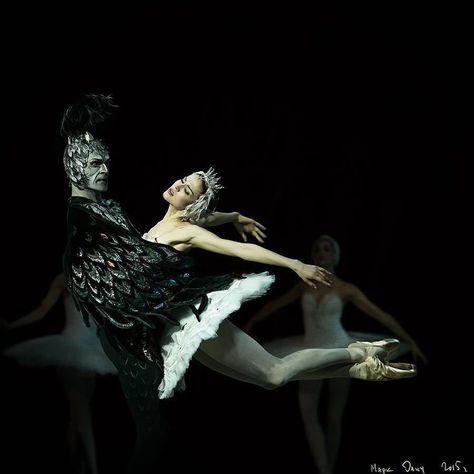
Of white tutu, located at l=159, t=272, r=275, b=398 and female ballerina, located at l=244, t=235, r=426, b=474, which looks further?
female ballerina, located at l=244, t=235, r=426, b=474

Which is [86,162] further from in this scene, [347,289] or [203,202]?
[347,289]

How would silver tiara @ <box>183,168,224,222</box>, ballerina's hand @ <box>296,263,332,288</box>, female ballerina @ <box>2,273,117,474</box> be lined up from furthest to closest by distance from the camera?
1. female ballerina @ <box>2,273,117,474</box>
2. silver tiara @ <box>183,168,224,222</box>
3. ballerina's hand @ <box>296,263,332,288</box>

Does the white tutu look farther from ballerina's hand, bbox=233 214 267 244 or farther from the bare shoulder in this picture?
the bare shoulder

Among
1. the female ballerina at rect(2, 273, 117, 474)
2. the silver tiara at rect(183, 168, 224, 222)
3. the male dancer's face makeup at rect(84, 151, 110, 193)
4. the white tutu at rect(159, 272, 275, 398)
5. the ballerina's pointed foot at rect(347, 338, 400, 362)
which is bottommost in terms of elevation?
the female ballerina at rect(2, 273, 117, 474)

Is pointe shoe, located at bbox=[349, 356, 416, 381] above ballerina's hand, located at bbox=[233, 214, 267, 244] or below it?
below

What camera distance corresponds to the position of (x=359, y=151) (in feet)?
19.4

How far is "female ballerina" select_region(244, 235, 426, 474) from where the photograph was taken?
560 cm

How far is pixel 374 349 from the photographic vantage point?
4613 mm

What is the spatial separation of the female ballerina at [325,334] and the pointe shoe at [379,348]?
2.88 ft

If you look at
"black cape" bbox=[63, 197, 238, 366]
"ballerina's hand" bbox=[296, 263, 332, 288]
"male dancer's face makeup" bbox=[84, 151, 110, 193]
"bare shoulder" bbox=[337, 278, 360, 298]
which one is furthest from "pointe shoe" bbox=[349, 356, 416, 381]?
"male dancer's face makeup" bbox=[84, 151, 110, 193]

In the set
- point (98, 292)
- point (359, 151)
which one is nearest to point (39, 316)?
point (98, 292)

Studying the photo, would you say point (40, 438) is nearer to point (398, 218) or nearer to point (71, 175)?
point (71, 175)

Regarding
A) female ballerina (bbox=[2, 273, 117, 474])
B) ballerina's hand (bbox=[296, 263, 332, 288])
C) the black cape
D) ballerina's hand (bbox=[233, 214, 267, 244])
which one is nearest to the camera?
ballerina's hand (bbox=[296, 263, 332, 288])

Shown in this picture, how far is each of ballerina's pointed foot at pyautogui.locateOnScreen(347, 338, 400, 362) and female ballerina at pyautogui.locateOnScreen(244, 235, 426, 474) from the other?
0.88m
